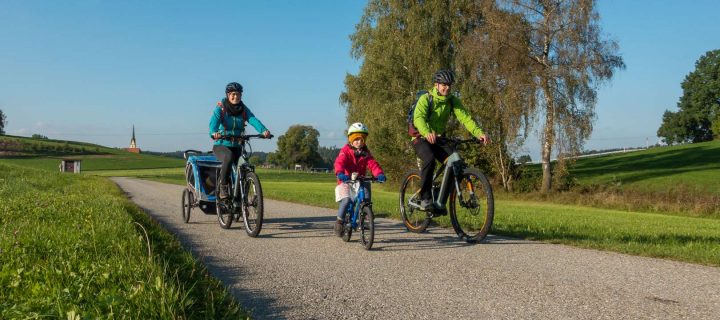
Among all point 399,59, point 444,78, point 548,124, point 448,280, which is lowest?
point 448,280

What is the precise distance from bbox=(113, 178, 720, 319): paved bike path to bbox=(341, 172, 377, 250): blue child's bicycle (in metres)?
0.13

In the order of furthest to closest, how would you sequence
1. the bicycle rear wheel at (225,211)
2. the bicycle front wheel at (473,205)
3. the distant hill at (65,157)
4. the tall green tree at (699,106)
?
the distant hill at (65,157) → the tall green tree at (699,106) → the bicycle rear wheel at (225,211) → the bicycle front wheel at (473,205)

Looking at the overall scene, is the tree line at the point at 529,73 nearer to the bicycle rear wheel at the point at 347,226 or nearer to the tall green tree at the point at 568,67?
the tall green tree at the point at 568,67

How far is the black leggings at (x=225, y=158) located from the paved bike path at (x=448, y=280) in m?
1.44

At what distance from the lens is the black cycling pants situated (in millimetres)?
7012

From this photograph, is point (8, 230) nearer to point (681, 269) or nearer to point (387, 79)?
point (681, 269)

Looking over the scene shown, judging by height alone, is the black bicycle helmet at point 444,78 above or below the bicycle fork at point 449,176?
above

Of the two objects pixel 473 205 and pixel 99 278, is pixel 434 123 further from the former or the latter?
pixel 99 278

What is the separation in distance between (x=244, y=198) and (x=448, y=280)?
A: 398 centimetres

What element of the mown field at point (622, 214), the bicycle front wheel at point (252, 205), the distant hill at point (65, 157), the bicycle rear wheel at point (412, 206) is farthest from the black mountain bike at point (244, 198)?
the distant hill at point (65, 157)

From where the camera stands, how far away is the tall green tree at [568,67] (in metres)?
25.3

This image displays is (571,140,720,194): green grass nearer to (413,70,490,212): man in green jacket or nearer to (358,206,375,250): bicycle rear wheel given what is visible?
(413,70,490,212): man in green jacket

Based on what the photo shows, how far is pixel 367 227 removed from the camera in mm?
6191

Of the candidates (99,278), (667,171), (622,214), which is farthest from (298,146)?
(99,278)
